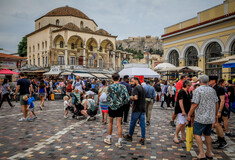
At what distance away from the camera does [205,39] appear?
19766 millimetres

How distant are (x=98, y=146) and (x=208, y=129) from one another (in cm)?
274

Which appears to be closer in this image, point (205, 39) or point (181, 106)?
point (181, 106)

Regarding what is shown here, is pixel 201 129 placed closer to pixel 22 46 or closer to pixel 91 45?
pixel 91 45

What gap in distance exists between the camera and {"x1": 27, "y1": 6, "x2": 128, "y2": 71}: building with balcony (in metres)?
35.9

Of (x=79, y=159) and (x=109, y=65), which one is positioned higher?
(x=109, y=65)

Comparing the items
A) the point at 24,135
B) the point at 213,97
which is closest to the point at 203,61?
the point at 213,97

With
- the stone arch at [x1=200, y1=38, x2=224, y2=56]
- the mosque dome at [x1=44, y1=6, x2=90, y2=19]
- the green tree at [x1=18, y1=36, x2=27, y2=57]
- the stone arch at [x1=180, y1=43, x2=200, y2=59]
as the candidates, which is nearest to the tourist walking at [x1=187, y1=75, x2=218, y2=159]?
the stone arch at [x1=200, y1=38, x2=224, y2=56]

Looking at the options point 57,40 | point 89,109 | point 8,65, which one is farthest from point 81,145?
point 57,40

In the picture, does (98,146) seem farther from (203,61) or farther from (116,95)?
(203,61)

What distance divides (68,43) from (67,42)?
15.1 feet

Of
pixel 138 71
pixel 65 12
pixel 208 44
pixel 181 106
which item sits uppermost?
pixel 65 12

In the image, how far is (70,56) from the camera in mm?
38844

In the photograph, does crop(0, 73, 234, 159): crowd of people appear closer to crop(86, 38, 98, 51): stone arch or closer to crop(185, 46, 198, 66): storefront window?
crop(185, 46, 198, 66): storefront window

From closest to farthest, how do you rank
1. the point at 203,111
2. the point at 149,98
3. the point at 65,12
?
the point at 203,111
the point at 149,98
the point at 65,12
